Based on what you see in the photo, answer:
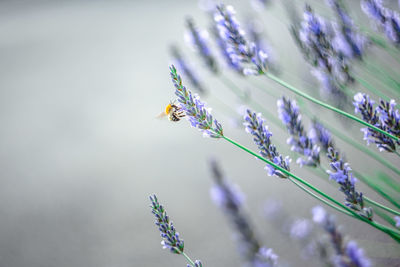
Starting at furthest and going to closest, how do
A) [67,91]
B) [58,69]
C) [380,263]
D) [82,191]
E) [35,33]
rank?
[35,33] → [58,69] → [67,91] → [82,191] → [380,263]

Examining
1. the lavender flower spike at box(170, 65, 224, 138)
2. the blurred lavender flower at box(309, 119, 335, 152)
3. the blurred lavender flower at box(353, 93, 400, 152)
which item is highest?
the lavender flower spike at box(170, 65, 224, 138)

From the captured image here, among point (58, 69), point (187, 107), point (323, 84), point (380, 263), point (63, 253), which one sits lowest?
point (380, 263)

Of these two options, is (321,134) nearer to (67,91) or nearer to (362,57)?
(362,57)

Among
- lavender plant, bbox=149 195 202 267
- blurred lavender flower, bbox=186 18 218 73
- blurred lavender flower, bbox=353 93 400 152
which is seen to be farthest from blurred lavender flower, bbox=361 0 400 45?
lavender plant, bbox=149 195 202 267

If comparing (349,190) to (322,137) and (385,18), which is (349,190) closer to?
(322,137)

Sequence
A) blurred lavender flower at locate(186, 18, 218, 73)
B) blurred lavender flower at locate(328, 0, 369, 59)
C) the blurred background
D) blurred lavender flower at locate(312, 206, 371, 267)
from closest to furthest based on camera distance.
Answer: blurred lavender flower at locate(312, 206, 371, 267)
blurred lavender flower at locate(328, 0, 369, 59)
blurred lavender flower at locate(186, 18, 218, 73)
the blurred background

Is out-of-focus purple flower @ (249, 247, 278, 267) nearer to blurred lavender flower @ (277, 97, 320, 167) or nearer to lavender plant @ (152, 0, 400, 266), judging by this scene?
lavender plant @ (152, 0, 400, 266)

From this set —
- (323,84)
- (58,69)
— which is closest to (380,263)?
(323,84)
